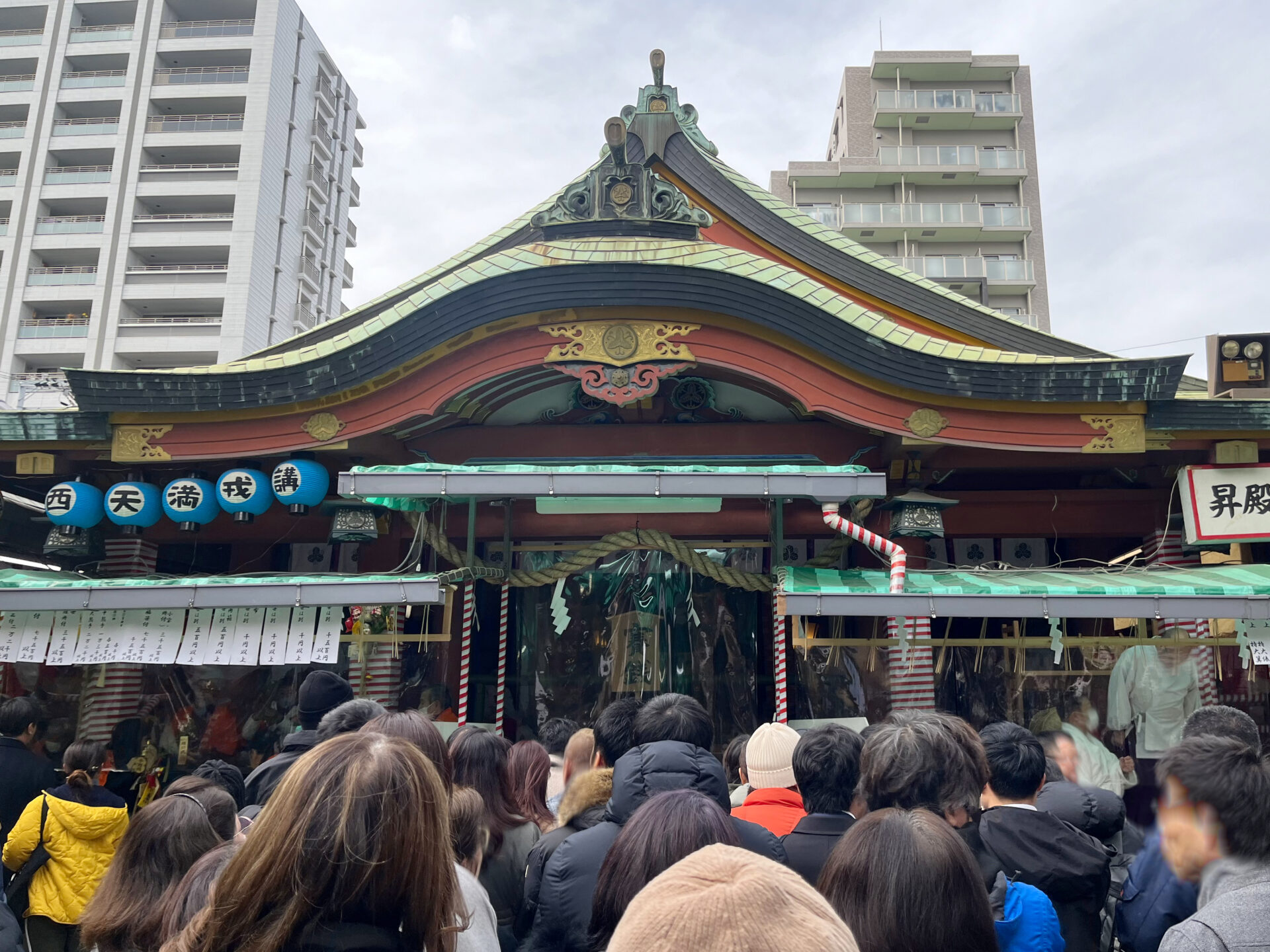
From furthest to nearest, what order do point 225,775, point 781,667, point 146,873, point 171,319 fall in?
1. point 171,319
2. point 781,667
3. point 225,775
4. point 146,873

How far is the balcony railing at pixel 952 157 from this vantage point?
118 ft

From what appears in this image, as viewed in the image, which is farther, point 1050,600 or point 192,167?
point 192,167

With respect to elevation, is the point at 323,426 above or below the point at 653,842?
above

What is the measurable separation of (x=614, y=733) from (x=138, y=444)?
703 centimetres

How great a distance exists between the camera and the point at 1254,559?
8.74 m

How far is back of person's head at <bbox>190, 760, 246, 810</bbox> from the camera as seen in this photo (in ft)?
15.6

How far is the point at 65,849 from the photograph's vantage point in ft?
14.5

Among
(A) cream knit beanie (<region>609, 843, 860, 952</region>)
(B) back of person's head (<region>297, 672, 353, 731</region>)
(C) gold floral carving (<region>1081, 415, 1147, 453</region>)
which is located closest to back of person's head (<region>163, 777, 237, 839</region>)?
(B) back of person's head (<region>297, 672, 353, 731</region>)

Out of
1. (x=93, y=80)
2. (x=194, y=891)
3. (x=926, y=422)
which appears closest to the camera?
(x=194, y=891)

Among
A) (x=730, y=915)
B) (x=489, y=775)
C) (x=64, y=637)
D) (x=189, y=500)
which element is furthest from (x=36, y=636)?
(x=730, y=915)

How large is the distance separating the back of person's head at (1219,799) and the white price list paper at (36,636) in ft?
29.4

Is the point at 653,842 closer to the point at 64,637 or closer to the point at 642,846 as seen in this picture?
the point at 642,846

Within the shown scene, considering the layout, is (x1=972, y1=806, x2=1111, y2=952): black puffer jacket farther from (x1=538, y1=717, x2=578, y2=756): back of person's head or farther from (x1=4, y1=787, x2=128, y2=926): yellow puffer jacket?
(x1=4, y1=787, x2=128, y2=926): yellow puffer jacket

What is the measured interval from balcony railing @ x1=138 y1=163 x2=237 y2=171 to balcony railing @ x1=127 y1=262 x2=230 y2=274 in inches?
155
